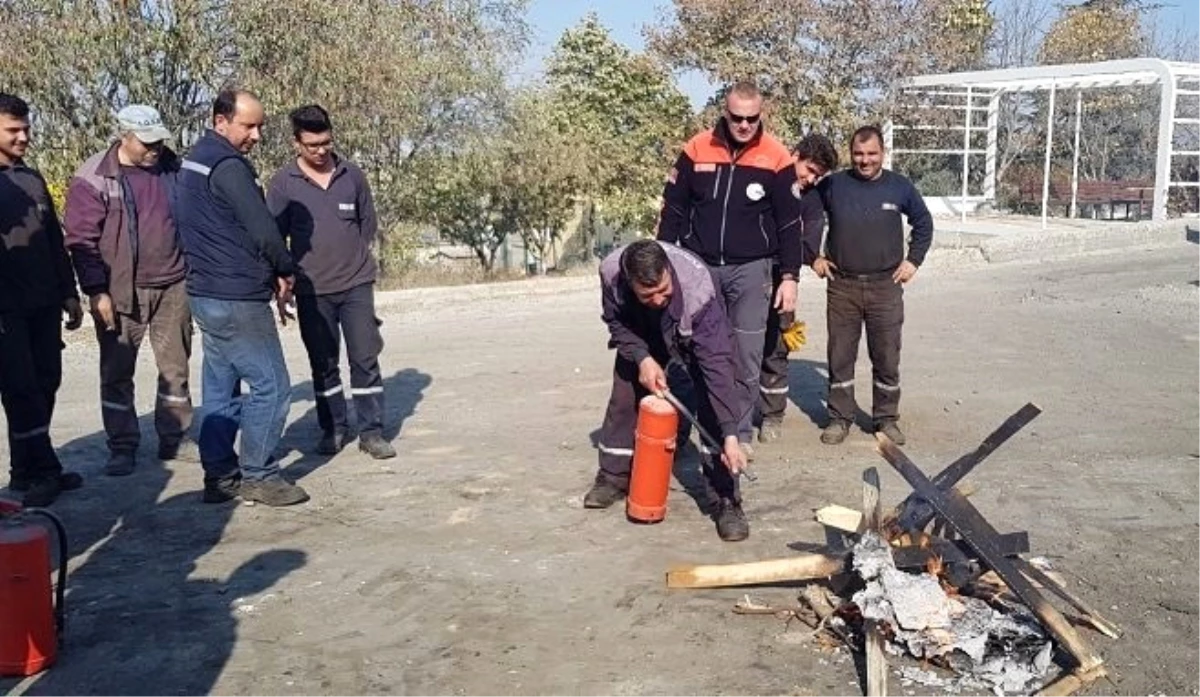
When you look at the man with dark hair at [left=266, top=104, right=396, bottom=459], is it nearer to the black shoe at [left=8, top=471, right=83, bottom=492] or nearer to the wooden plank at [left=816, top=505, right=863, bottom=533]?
the black shoe at [left=8, top=471, right=83, bottom=492]

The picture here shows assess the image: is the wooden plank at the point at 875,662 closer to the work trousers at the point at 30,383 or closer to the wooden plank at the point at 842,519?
the wooden plank at the point at 842,519

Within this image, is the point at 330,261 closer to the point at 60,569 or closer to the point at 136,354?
the point at 136,354

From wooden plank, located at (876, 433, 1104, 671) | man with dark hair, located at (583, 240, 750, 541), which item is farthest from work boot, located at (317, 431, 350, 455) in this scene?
wooden plank, located at (876, 433, 1104, 671)

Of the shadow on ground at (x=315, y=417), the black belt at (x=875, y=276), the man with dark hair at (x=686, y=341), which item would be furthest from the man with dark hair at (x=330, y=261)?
the black belt at (x=875, y=276)

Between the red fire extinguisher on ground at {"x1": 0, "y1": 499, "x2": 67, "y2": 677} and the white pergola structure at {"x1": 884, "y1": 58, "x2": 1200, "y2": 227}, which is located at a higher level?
the white pergola structure at {"x1": 884, "y1": 58, "x2": 1200, "y2": 227}

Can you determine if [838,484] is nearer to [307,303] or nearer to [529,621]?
[529,621]

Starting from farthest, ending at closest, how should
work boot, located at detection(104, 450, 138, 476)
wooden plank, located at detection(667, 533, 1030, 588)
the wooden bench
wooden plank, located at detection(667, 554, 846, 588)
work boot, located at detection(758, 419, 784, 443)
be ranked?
the wooden bench
work boot, located at detection(758, 419, 784, 443)
work boot, located at detection(104, 450, 138, 476)
wooden plank, located at detection(667, 554, 846, 588)
wooden plank, located at detection(667, 533, 1030, 588)

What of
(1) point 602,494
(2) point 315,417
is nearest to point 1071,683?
(1) point 602,494

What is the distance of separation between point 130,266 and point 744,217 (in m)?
3.40

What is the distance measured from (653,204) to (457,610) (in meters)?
13.3

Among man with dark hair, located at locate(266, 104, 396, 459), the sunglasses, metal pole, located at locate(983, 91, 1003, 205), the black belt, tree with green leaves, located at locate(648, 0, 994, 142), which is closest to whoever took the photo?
the sunglasses

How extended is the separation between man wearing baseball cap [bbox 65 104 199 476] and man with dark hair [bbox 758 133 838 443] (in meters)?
3.45

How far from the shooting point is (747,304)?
249 inches

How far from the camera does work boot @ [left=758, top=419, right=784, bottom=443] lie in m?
7.08
